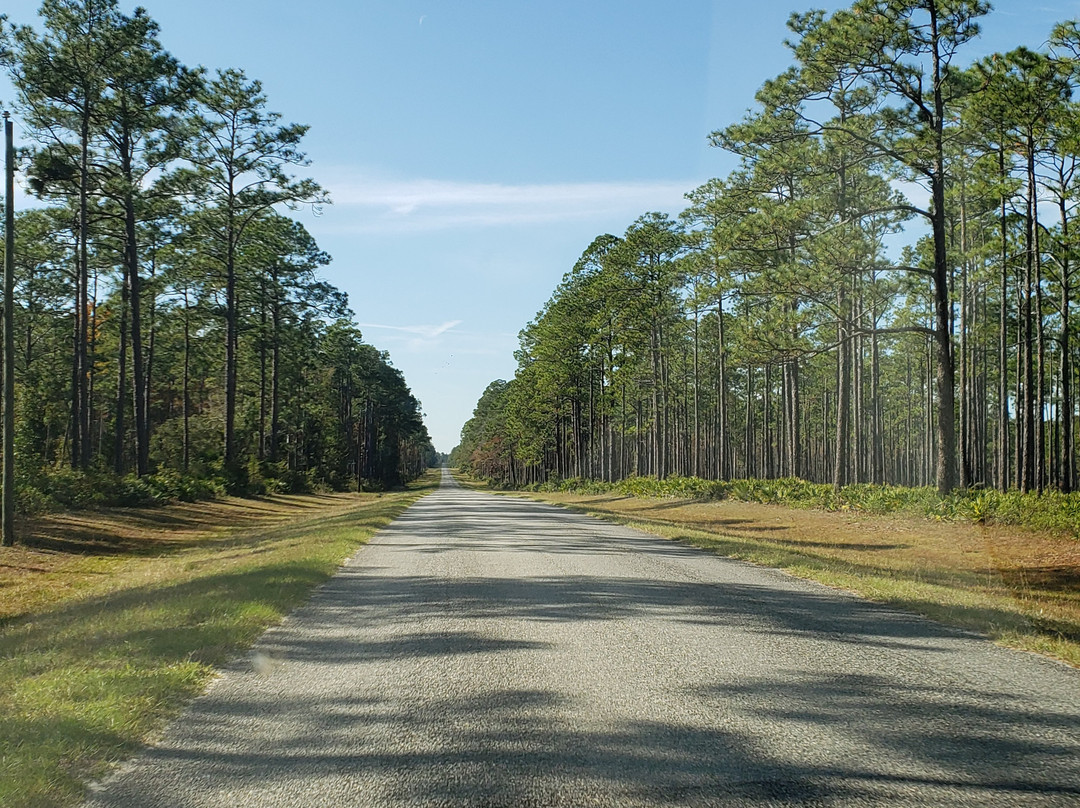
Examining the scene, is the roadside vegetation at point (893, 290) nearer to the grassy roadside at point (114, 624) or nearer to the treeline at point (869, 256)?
the treeline at point (869, 256)

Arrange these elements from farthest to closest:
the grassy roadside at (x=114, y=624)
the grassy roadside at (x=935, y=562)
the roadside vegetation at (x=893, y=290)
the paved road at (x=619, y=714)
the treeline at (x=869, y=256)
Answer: the treeline at (x=869, y=256)
the roadside vegetation at (x=893, y=290)
the grassy roadside at (x=935, y=562)
the grassy roadside at (x=114, y=624)
the paved road at (x=619, y=714)

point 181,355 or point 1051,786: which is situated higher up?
point 181,355

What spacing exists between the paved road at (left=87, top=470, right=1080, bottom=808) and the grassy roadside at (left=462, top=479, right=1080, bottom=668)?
37.9 inches

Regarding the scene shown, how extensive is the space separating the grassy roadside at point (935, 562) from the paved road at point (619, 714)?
37.9 inches

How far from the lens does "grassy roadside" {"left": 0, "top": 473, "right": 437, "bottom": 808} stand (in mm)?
5012

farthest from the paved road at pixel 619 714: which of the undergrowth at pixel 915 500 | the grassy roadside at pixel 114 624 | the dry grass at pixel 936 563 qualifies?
the undergrowth at pixel 915 500

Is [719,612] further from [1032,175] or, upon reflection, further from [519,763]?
[1032,175]

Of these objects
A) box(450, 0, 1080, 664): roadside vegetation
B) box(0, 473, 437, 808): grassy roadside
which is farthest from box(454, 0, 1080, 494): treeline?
box(0, 473, 437, 808): grassy roadside

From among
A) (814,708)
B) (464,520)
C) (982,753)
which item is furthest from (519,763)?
(464,520)

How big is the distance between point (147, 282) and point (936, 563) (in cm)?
3515

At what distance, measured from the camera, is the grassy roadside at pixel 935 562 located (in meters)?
9.07

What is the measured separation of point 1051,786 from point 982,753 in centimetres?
48

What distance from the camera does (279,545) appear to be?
1942cm

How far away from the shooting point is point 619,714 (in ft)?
18.3
